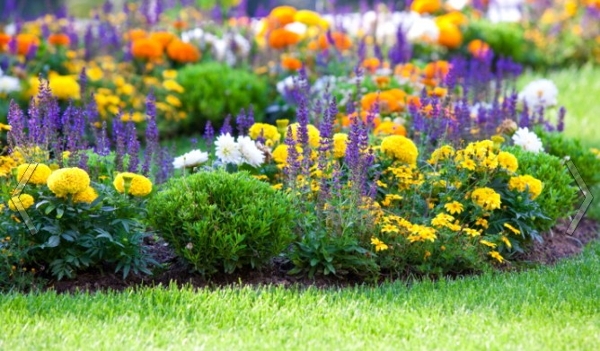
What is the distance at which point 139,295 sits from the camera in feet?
13.6

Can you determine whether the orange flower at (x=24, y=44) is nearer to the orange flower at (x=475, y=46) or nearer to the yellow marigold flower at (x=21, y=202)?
the yellow marigold flower at (x=21, y=202)

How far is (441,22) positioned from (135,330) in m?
7.39

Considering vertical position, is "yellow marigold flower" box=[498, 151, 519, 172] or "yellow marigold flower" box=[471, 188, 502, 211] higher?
"yellow marigold flower" box=[498, 151, 519, 172]

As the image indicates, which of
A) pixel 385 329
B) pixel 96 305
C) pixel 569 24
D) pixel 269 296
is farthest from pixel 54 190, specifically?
pixel 569 24

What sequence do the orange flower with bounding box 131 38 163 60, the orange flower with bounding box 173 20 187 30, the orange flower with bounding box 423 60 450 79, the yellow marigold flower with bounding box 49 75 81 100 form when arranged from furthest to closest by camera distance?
the orange flower with bounding box 173 20 187 30 < the orange flower with bounding box 131 38 163 60 < the orange flower with bounding box 423 60 450 79 < the yellow marigold flower with bounding box 49 75 81 100

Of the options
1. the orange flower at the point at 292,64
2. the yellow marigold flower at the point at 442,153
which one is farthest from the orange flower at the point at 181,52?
the yellow marigold flower at the point at 442,153

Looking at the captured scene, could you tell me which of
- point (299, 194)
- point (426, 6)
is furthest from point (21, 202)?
point (426, 6)

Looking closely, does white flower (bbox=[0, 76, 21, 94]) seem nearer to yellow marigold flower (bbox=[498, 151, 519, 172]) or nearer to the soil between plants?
the soil between plants

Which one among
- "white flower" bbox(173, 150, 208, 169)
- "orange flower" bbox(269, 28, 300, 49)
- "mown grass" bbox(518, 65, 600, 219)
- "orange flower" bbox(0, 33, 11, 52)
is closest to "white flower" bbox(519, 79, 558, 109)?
"mown grass" bbox(518, 65, 600, 219)

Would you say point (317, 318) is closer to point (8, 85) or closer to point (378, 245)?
point (378, 245)

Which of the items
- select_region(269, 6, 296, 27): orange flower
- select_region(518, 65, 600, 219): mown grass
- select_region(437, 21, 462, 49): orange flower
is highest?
select_region(269, 6, 296, 27): orange flower

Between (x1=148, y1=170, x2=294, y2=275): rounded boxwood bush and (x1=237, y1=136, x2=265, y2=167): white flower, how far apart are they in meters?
0.47

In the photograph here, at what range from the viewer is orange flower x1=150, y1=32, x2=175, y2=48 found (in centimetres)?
896

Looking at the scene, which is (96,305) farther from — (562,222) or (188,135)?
(188,135)
